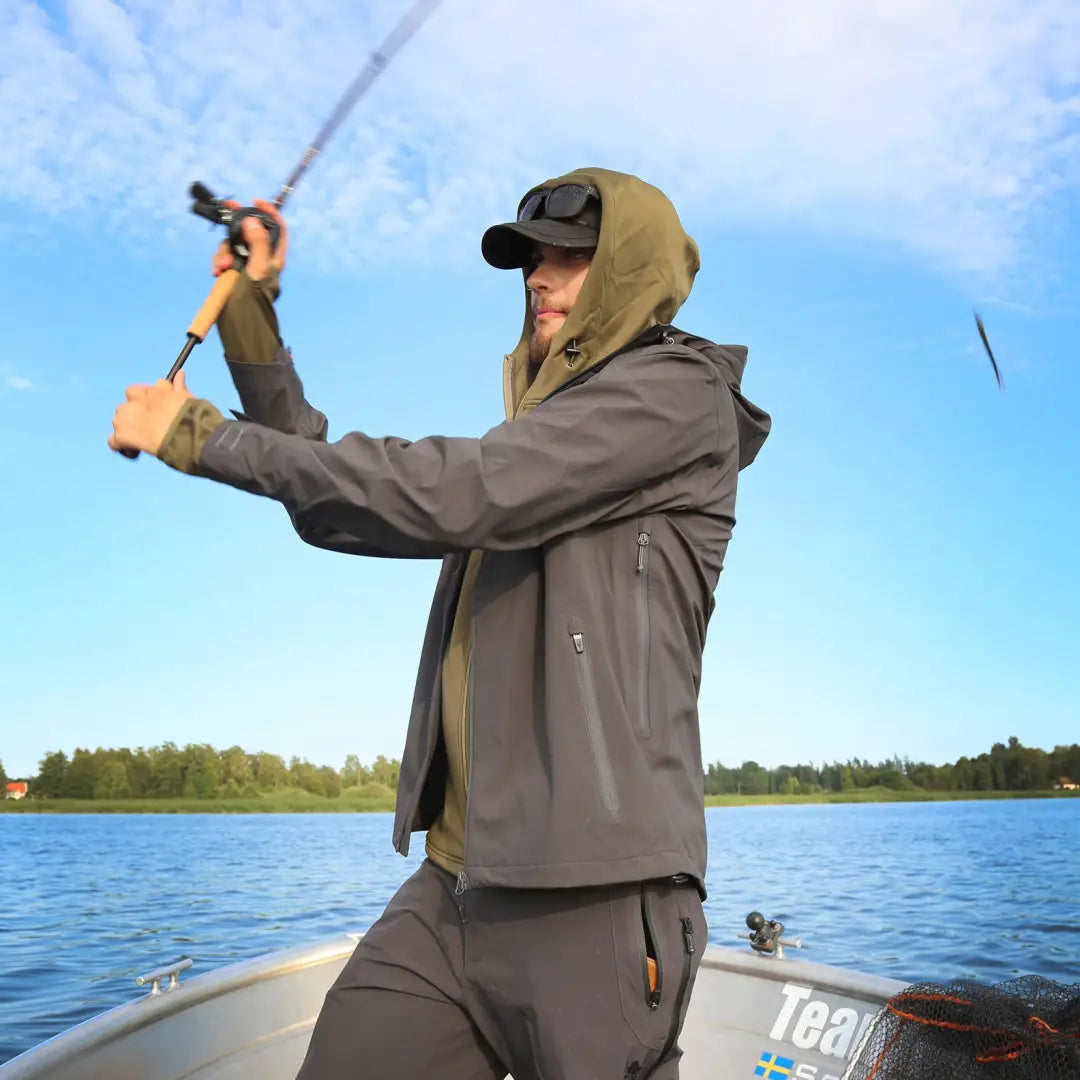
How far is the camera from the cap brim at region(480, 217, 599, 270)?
7.14ft

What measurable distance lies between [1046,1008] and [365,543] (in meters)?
3.09

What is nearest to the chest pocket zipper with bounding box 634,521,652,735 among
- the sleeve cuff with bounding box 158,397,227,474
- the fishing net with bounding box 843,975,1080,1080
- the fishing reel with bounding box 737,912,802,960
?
the sleeve cuff with bounding box 158,397,227,474

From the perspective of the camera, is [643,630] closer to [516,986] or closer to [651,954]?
[651,954]

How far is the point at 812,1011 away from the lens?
4.29 metres

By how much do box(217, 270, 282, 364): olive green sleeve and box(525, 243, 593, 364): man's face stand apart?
1.86 feet

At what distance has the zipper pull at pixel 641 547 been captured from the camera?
1.90 m

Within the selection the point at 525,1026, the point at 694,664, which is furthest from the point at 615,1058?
the point at 694,664

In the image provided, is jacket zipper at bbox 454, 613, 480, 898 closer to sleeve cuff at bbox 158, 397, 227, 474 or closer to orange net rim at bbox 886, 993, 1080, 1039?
sleeve cuff at bbox 158, 397, 227, 474

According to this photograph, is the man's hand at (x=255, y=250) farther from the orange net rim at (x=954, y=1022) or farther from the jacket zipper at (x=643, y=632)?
the orange net rim at (x=954, y=1022)

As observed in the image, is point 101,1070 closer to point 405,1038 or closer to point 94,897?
point 405,1038

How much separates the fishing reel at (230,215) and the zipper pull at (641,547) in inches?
38.9

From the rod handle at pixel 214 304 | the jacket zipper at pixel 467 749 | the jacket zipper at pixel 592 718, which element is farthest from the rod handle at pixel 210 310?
the jacket zipper at pixel 592 718

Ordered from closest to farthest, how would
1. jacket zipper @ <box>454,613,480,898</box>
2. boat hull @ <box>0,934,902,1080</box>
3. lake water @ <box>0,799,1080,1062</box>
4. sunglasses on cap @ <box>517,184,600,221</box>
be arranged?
jacket zipper @ <box>454,613,480,898</box>, sunglasses on cap @ <box>517,184,600,221</box>, boat hull @ <box>0,934,902,1080</box>, lake water @ <box>0,799,1080,1062</box>

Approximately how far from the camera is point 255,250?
6.93 ft
